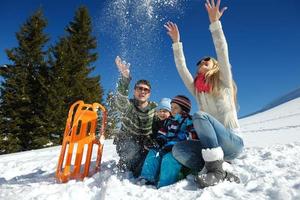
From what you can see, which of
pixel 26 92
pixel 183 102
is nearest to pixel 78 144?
pixel 183 102

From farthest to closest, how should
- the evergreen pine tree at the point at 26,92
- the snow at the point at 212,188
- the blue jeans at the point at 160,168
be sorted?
the evergreen pine tree at the point at 26,92 → the blue jeans at the point at 160,168 → the snow at the point at 212,188

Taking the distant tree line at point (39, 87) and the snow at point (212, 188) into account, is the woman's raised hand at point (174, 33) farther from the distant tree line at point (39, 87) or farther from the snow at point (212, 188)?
the distant tree line at point (39, 87)

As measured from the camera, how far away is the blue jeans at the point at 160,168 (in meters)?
3.75

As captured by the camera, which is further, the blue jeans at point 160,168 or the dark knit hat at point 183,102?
the dark knit hat at point 183,102

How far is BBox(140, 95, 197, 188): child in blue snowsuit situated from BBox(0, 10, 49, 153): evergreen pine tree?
51.1ft

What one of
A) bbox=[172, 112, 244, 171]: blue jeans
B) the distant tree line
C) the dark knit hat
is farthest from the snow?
the distant tree line

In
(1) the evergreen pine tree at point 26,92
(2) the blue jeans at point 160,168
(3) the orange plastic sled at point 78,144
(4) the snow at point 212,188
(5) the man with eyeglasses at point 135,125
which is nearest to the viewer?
(4) the snow at point 212,188

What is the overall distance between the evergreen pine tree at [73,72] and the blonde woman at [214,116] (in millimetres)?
16282

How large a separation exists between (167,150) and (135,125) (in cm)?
73

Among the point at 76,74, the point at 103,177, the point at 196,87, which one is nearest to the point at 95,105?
the point at 103,177

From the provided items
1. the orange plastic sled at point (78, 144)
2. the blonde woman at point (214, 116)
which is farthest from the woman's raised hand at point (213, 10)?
the orange plastic sled at point (78, 144)

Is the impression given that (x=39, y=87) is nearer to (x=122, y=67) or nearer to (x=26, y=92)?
(x=26, y=92)

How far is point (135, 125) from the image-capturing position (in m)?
4.67

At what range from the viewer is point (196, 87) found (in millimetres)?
4039
